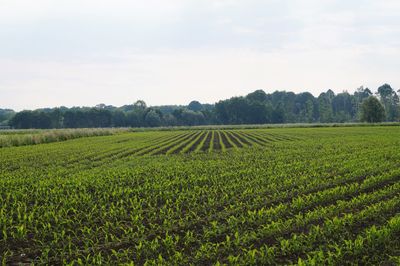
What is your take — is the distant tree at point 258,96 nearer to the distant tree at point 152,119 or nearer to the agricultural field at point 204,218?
the distant tree at point 152,119

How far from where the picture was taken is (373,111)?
101188 millimetres

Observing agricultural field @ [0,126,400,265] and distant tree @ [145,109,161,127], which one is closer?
agricultural field @ [0,126,400,265]

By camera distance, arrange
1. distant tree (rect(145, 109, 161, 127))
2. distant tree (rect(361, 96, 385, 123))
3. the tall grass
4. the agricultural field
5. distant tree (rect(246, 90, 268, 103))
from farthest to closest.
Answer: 1. distant tree (rect(246, 90, 268, 103))
2. distant tree (rect(145, 109, 161, 127))
3. distant tree (rect(361, 96, 385, 123))
4. the tall grass
5. the agricultural field

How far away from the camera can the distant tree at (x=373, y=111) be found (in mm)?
100562

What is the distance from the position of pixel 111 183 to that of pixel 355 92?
196359 mm

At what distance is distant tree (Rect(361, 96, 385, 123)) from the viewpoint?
10056cm

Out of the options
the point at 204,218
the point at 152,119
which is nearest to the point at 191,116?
→ the point at 152,119

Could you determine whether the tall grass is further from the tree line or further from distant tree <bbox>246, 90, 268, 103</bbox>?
distant tree <bbox>246, 90, 268, 103</bbox>

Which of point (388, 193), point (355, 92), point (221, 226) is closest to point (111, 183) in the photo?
point (221, 226)

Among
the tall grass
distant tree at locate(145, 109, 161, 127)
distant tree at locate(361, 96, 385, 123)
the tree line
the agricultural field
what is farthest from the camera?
distant tree at locate(145, 109, 161, 127)

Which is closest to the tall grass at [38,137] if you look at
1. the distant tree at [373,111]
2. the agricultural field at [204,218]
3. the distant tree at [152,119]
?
the agricultural field at [204,218]

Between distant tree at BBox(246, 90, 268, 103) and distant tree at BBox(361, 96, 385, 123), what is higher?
distant tree at BBox(246, 90, 268, 103)

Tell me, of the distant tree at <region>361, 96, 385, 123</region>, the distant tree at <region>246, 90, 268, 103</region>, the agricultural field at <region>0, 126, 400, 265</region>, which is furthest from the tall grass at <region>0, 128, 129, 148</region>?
the distant tree at <region>246, 90, 268, 103</region>

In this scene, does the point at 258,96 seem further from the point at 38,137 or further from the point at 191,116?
the point at 38,137
